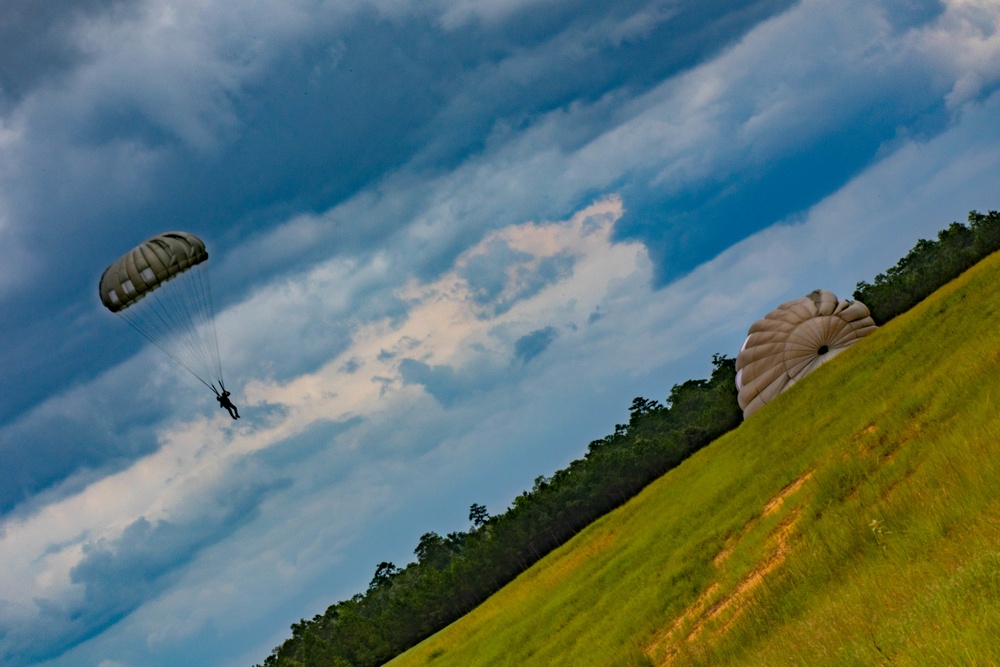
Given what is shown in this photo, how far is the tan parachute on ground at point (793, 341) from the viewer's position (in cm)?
5341

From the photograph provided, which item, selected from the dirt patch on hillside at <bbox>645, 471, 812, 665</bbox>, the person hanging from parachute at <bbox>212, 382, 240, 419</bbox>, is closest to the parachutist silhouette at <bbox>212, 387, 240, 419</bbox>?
the person hanging from parachute at <bbox>212, 382, 240, 419</bbox>

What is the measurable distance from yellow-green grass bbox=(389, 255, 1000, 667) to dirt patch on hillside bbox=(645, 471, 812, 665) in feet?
0.27

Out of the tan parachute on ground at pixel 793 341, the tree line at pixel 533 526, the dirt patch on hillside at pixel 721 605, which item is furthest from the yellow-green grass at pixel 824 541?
the tree line at pixel 533 526

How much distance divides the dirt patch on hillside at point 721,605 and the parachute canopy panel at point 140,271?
32.4m

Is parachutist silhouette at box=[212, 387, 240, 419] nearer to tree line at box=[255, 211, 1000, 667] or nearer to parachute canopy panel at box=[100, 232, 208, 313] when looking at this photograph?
parachute canopy panel at box=[100, 232, 208, 313]

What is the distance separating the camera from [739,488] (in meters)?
33.1

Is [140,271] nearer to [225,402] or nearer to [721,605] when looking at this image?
[225,402]

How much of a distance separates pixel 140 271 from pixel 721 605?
34.6m

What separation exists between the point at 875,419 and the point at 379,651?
4162 inches

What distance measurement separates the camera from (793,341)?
5428cm

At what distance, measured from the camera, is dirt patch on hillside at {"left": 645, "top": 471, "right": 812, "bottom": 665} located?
18.1 metres

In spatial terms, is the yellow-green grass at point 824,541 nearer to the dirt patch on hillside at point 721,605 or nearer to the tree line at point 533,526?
the dirt patch on hillside at point 721,605

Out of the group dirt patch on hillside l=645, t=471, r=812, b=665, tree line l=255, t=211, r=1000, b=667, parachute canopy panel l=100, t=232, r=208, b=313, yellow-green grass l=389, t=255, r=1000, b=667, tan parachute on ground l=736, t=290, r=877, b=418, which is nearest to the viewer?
yellow-green grass l=389, t=255, r=1000, b=667

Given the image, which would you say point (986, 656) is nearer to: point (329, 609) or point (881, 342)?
point (881, 342)
